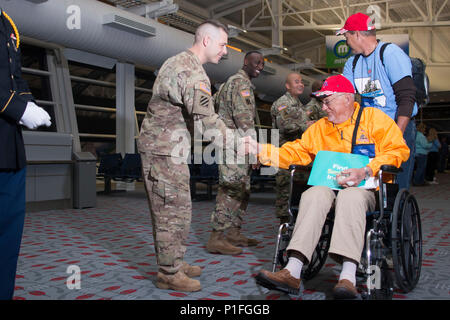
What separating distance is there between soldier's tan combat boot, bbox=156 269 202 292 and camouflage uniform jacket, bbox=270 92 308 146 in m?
2.18

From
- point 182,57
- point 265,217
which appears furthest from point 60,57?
point 182,57

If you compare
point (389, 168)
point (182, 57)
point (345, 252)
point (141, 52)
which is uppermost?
point (141, 52)

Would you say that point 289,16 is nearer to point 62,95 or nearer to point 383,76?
point 62,95

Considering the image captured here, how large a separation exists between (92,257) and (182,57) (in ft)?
5.88

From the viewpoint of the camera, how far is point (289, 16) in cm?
1638

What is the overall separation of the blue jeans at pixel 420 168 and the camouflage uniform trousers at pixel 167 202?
1001 centimetres

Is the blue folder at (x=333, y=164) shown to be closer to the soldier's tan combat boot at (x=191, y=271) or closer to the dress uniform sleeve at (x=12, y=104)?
the soldier's tan combat boot at (x=191, y=271)

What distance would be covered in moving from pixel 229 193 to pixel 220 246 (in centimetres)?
43

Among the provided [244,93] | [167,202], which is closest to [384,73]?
[244,93]

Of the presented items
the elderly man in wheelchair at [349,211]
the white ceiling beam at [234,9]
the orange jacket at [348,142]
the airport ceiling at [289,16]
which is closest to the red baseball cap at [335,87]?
the elderly man in wheelchair at [349,211]

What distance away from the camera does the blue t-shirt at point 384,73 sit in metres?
2.68

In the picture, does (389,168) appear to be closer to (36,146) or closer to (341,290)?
(341,290)

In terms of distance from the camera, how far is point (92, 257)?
3.37 m
